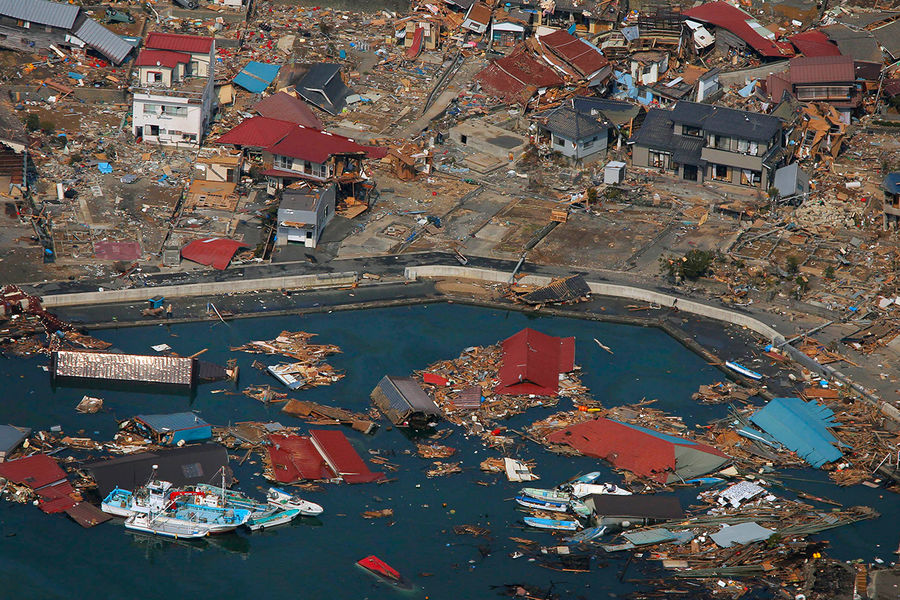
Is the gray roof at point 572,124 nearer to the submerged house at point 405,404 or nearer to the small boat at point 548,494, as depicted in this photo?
the submerged house at point 405,404

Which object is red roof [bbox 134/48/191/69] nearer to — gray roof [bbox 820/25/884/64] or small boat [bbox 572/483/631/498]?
small boat [bbox 572/483/631/498]

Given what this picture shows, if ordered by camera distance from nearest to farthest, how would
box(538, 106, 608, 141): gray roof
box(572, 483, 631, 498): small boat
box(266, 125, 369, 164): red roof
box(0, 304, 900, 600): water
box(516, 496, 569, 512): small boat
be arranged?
box(0, 304, 900, 600): water, box(516, 496, 569, 512): small boat, box(572, 483, 631, 498): small boat, box(266, 125, 369, 164): red roof, box(538, 106, 608, 141): gray roof

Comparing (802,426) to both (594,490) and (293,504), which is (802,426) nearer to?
(594,490)

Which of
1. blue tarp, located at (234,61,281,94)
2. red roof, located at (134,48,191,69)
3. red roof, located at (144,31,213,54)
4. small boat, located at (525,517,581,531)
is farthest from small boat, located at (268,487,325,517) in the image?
blue tarp, located at (234,61,281,94)

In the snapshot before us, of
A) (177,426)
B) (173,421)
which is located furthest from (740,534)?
(173,421)

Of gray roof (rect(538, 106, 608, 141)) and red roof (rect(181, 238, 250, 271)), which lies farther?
gray roof (rect(538, 106, 608, 141))

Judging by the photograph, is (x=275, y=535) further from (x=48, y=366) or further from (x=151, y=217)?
(x=151, y=217)

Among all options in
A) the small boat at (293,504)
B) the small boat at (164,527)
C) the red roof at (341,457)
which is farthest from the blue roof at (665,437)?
the small boat at (164,527)

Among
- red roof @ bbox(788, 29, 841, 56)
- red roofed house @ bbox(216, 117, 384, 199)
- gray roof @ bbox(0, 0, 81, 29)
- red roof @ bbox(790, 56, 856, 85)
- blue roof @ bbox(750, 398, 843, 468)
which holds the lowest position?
blue roof @ bbox(750, 398, 843, 468)
